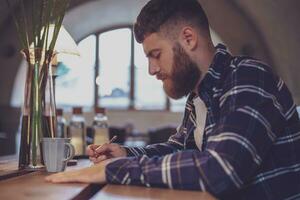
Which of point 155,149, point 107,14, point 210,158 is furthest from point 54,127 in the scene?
point 107,14

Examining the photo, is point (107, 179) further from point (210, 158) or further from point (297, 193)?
point (297, 193)

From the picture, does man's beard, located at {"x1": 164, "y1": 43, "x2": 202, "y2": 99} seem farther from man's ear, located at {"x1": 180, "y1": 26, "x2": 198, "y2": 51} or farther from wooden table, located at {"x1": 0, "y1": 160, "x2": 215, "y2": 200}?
wooden table, located at {"x1": 0, "y1": 160, "x2": 215, "y2": 200}

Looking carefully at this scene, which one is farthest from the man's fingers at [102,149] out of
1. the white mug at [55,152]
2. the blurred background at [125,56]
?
the blurred background at [125,56]

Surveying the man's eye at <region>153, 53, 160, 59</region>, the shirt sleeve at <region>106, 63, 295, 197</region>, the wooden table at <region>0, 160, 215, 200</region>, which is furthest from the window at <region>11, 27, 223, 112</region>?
the wooden table at <region>0, 160, 215, 200</region>

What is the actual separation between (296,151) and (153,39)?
54cm

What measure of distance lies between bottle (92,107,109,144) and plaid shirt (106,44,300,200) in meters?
1.48

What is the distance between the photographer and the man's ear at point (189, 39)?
159cm

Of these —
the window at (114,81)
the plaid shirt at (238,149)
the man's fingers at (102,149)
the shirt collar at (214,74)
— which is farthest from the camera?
the window at (114,81)

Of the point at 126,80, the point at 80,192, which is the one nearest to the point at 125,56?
the point at 126,80

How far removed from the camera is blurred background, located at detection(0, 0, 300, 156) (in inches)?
293

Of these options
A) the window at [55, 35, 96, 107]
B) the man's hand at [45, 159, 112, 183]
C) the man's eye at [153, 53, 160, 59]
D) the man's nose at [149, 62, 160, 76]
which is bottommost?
the man's hand at [45, 159, 112, 183]

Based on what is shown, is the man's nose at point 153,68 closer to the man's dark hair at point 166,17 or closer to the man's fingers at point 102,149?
the man's dark hair at point 166,17

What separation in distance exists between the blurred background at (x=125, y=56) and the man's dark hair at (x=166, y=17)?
101cm

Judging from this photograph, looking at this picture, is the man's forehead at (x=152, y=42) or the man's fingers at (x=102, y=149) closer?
the man's forehead at (x=152, y=42)
